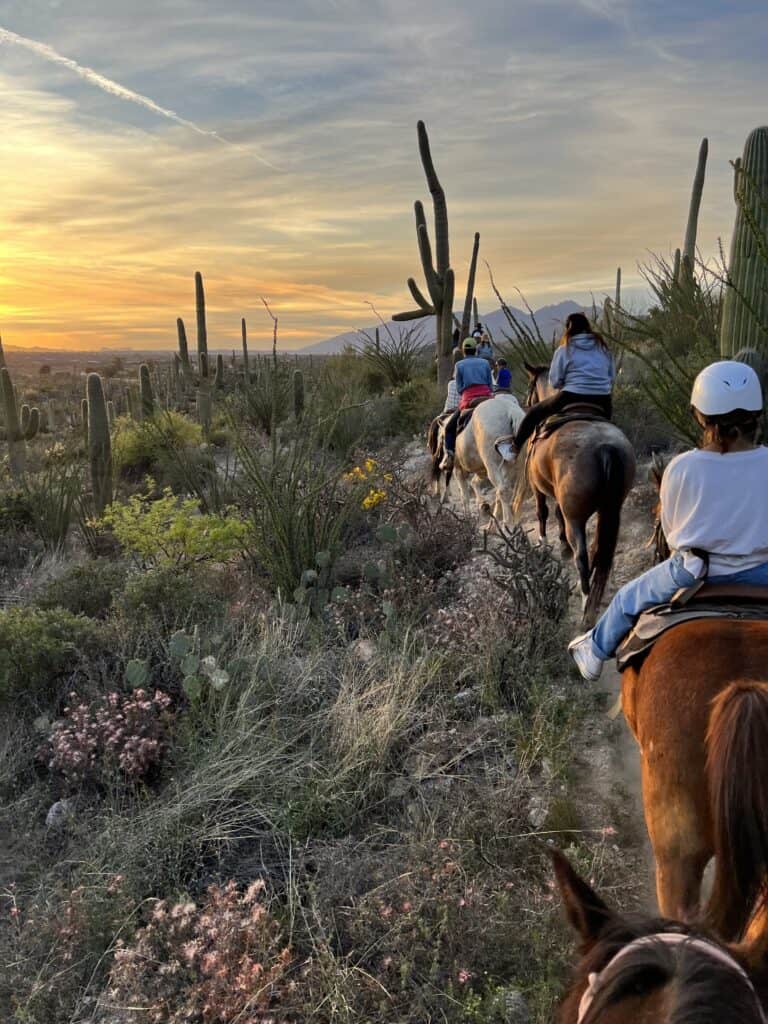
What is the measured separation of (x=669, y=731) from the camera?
2510 mm

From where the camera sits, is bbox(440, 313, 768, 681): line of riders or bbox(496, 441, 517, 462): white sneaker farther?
bbox(496, 441, 517, 462): white sneaker

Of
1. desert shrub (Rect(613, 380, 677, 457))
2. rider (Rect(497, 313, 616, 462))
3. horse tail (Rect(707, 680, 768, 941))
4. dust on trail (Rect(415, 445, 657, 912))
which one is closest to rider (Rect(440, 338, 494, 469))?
desert shrub (Rect(613, 380, 677, 457))

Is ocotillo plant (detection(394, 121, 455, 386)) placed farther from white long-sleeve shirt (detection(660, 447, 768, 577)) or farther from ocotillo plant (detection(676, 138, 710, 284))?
white long-sleeve shirt (detection(660, 447, 768, 577))

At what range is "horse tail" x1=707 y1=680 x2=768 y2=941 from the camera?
1.83 metres

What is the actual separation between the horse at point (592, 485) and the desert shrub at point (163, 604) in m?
3.14

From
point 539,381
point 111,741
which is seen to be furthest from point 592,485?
point 111,741

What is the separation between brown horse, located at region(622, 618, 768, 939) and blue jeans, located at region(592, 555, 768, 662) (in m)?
0.23

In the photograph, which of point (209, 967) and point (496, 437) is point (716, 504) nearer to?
point (209, 967)

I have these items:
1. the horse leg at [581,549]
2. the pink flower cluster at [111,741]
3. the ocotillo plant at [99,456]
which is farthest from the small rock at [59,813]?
the ocotillo plant at [99,456]

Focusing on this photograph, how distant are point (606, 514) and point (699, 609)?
3.35m

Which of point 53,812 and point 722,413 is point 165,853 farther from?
point 722,413

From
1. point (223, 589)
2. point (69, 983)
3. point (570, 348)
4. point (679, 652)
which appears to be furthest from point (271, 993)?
point (570, 348)

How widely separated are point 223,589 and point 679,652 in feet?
15.8

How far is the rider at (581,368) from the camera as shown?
6.78 meters
